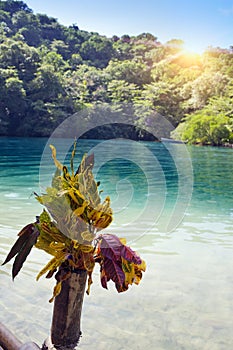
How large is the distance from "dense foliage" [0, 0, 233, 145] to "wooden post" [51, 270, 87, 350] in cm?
2571

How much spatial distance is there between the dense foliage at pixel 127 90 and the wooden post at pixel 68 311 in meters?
25.7

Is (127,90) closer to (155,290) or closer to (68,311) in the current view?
(155,290)

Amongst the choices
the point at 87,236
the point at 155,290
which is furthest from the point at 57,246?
the point at 155,290

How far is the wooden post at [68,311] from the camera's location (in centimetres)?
151

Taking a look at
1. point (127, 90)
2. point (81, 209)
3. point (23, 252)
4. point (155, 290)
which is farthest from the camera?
point (127, 90)

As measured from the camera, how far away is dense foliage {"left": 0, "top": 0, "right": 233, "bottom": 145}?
29.3 meters

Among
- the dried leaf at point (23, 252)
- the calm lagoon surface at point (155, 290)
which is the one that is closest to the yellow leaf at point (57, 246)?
the dried leaf at point (23, 252)

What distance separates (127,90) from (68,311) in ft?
123

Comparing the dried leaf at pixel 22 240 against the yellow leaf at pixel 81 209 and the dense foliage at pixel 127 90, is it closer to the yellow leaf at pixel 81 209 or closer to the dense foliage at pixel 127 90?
the yellow leaf at pixel 81 209

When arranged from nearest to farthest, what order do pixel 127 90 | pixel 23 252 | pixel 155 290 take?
pixel 23 252 → pixel 155 290 → pixel 127 90

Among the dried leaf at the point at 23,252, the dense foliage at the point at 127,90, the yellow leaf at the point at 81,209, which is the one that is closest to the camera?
the yellow leaf at the point at 81,209

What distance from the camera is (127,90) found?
124 feet

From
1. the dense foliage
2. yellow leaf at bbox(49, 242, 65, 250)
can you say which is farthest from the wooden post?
the dense foliage

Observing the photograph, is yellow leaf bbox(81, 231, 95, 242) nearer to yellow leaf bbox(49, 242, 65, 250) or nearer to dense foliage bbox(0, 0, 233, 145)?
yellow leaf bbox(49, 242, 65, 250)
